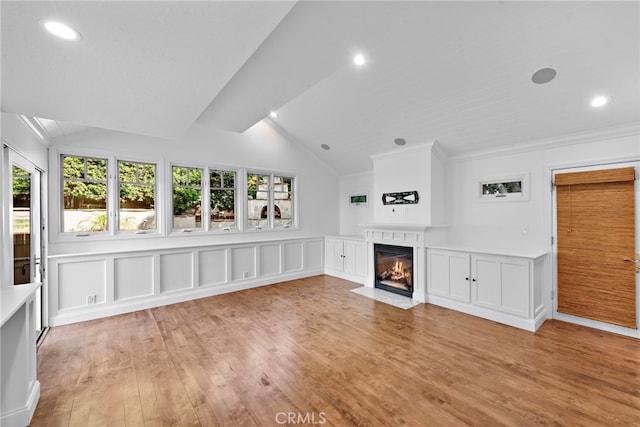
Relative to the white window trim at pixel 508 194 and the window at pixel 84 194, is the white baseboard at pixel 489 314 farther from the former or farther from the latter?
the window at pixel 84 194

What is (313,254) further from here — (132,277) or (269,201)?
(132,277)

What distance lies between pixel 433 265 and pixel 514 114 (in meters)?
2.37

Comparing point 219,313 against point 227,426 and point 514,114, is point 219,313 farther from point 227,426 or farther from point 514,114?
point 514,114

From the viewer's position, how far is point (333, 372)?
2564 mm

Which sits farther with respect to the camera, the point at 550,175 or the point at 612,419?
the point at 550,175

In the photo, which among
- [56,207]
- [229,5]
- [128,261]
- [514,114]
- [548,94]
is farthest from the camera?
[128,261]

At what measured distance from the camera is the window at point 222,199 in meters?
5.46

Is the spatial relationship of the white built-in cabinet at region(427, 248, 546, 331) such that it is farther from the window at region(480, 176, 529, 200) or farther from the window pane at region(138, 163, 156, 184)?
the window pane at region(138, 163, 156, 184)

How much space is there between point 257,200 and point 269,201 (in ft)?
0.93

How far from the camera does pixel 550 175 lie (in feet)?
12.5

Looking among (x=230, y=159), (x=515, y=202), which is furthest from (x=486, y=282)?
(x=230, y=159)

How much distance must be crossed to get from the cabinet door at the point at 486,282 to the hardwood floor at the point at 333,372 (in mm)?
305

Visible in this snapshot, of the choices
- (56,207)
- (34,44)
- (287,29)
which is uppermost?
(287,29)

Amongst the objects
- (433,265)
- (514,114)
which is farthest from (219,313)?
(514,114)
